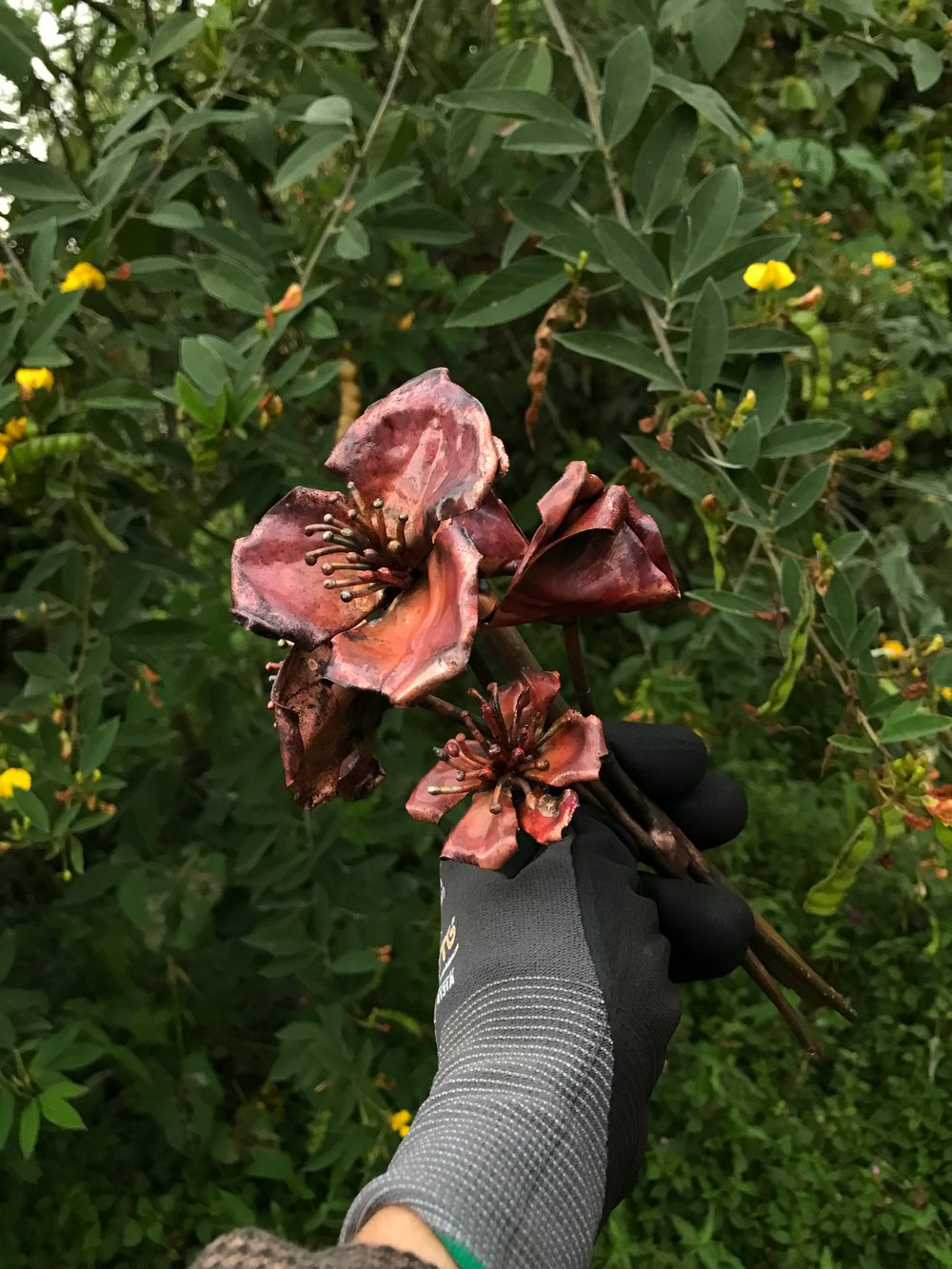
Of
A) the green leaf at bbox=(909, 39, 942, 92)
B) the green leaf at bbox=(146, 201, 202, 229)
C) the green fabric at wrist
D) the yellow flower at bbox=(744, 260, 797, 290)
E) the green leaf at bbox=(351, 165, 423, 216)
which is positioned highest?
the green leaf at bbox=(146, 201, 202, 229)

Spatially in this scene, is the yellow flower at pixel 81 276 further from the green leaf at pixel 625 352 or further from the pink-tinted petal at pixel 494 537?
the pink-tinted petal at pixel 494 537

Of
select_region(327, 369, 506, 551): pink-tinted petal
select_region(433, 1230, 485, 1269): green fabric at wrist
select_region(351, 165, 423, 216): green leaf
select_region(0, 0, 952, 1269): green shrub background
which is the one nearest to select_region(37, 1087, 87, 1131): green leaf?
select_region(0, 0, 952, 1269): green shrub background

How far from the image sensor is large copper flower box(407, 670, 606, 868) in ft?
1.88

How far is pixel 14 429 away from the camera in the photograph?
99 centimetres

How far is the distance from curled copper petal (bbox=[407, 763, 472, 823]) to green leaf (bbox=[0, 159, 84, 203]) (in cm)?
80

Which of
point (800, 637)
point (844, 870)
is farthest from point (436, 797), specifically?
point (844, 870)

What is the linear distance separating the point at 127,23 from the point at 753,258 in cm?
92

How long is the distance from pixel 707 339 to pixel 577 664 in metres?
0.42

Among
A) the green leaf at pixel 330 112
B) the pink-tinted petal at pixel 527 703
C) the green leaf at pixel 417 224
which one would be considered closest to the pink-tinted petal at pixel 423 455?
the pink-tinted petal at pixel 527 703

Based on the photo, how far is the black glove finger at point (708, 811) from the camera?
96 centimetres

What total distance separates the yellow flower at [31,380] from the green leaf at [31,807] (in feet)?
1.36

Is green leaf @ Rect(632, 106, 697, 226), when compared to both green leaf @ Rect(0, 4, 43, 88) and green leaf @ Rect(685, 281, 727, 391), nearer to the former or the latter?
green leaf @ Rect(685, 281, 727, 391)

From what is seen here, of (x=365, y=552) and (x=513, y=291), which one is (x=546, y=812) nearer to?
(x=365, y=552)

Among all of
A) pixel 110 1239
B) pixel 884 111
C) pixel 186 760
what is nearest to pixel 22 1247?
pixel 110 1239
